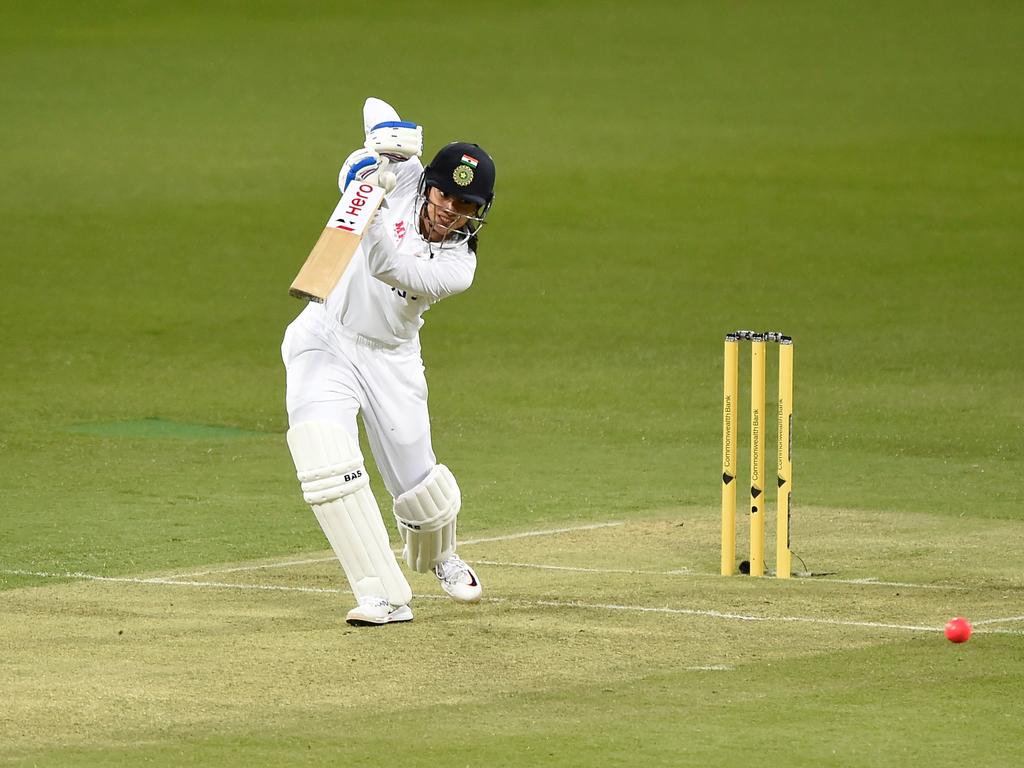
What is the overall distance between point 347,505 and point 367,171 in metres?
1.23

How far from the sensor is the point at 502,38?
32.8 metres

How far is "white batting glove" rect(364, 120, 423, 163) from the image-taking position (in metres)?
7.42

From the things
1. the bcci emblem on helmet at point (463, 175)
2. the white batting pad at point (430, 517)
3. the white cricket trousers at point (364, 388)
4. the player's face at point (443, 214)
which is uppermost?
the bcci emblem on helmet at point (463, 175)

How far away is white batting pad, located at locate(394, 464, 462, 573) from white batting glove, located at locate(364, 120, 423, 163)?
123cm

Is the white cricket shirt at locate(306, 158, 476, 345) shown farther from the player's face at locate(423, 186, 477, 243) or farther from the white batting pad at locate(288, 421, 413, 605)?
the white batting pad at locate(288, 421, 413, 605)

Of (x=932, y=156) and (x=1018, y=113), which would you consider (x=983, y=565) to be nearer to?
(x=932, y=156)

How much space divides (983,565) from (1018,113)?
21646 mm

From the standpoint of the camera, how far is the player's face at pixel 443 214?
24.8 ft

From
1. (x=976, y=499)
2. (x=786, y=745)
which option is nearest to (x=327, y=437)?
(x=786, y=745)

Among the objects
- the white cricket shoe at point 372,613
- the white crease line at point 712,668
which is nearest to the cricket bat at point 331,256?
the white cricket shoe at point 372,613

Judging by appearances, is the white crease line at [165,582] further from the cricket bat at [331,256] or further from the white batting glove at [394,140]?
the white batting glove at [394,140]

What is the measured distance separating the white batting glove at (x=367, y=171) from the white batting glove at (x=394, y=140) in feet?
0.13

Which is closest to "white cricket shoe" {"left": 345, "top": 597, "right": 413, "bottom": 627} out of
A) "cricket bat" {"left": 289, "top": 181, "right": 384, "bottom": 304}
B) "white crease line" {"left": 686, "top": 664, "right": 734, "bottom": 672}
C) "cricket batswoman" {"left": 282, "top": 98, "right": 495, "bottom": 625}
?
"cricket batswoman" {"left": 282, "top": 98, "right": 495, "bottom": 625}

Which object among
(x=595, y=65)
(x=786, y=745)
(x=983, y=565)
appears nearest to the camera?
(x=786, y=745)
